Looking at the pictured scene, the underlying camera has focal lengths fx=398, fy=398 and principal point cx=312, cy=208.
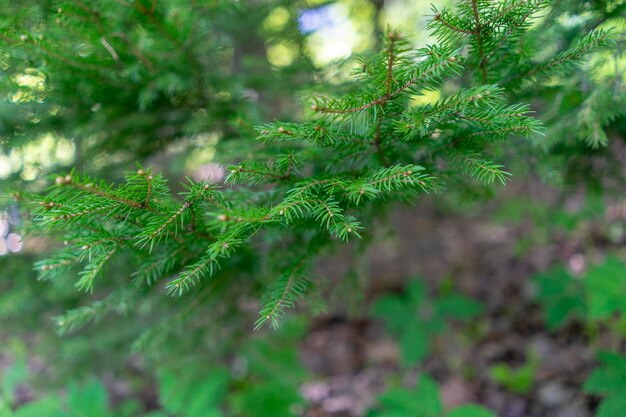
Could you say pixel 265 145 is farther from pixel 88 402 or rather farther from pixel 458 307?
pixel 458 307

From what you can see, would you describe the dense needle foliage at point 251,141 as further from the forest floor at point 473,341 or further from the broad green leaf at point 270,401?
the forest floor at point 473,341

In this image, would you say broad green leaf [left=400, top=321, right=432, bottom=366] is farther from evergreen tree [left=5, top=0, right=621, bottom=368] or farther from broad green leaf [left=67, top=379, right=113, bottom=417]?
broad green leaf [left=67, top=379, right=113, bottom=417]

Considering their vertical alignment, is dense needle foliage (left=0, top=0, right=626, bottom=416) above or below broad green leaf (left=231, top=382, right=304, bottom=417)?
above

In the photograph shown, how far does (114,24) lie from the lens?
59.9 inches

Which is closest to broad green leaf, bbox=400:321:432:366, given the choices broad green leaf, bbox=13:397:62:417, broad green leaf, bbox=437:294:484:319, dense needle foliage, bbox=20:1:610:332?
broad green leaf, bbox=437:294:484:319

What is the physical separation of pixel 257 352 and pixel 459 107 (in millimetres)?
2014

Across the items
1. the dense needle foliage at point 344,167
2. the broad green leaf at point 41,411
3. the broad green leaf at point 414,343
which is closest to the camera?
the dense needle foliage at point 344,167

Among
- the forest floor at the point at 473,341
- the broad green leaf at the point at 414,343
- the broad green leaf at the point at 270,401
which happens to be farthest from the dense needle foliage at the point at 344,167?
the broad green leaf at the point at 414,343

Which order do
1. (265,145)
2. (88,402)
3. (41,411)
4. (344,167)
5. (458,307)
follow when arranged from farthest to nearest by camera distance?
(458,307) → (88,402) → (41,411) → (265,145) → (344,167)

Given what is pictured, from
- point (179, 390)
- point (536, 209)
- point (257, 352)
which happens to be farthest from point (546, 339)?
point (179, 390)

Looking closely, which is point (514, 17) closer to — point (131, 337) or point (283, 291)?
point (283, 291)

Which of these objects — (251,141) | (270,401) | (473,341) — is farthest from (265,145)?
(473,341)

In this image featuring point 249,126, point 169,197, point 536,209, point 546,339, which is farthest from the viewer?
point 536,209

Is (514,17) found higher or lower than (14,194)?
higher
